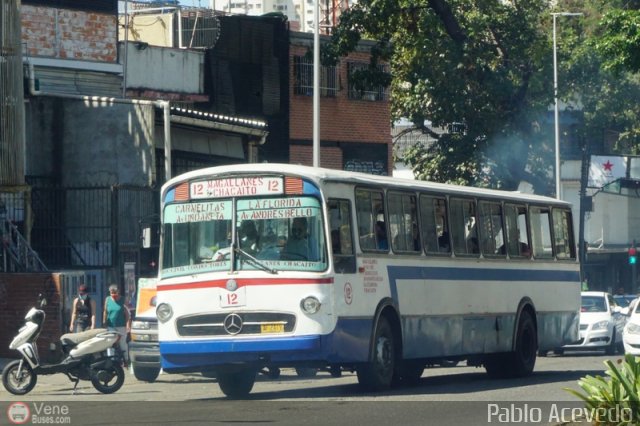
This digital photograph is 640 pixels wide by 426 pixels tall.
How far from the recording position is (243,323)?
54.7 feet

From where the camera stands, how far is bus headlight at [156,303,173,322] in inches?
679

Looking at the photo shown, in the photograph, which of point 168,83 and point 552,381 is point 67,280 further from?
point 168,83

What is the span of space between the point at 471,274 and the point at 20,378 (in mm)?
6937

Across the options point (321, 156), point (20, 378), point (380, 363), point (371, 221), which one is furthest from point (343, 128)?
point (380, 363)

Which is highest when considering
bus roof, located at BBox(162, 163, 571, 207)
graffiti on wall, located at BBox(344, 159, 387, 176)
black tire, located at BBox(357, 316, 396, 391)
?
graffiti on wall, located at BBox(344, 159, 387, 176)

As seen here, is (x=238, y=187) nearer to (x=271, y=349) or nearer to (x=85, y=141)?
(x=271, y=349)

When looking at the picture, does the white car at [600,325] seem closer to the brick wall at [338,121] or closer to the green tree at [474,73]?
the green tree at [474,73]

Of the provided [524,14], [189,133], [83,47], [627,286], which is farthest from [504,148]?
[627,286]

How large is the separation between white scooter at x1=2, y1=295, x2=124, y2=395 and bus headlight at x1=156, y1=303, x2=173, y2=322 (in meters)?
2.85

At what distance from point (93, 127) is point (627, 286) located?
127ft

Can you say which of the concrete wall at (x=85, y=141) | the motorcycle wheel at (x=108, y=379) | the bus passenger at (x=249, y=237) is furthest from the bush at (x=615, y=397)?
the concrete wall at (x=85, y=141)

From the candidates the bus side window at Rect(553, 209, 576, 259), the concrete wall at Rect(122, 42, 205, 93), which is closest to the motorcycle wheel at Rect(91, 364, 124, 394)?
the bus side window at Rect(553, 209, 576, 259)

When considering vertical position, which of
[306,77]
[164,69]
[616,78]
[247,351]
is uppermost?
[306,77]

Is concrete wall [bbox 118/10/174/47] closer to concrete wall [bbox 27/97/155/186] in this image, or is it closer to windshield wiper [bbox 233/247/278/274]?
concrete wall [bbox 27/97/155/186]
